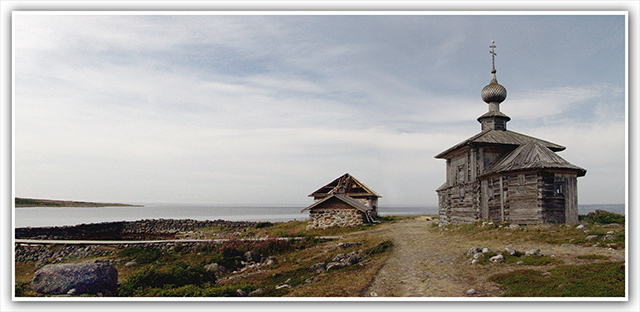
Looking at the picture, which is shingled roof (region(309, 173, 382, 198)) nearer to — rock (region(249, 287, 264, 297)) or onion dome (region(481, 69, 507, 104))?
onion dome (region(481, 69, 507, 104))

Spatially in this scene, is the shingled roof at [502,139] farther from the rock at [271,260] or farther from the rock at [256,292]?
the rock at [256,292]

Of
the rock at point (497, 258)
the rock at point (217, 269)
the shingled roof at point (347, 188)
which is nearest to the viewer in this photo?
the rock at point (497, 258)

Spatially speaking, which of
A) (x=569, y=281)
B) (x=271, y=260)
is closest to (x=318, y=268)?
(x=271, y=260)

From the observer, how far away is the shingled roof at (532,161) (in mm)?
15484

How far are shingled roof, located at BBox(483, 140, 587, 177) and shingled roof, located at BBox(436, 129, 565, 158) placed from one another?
4.79 ft

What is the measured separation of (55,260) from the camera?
1313 cm

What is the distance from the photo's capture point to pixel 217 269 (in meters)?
12.3

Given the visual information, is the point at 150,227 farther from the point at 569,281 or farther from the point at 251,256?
the point at 569,281

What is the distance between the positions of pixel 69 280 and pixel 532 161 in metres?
18.6

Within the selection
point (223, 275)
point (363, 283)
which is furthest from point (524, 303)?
point (223, 275)

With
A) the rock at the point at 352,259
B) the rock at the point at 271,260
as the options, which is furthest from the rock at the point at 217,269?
the rock at the point at 352,259

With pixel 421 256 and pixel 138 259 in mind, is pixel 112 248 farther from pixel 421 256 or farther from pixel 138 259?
pixel 421 256

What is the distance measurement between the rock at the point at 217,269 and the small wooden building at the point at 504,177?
13765 mm

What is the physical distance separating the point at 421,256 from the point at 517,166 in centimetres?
803
